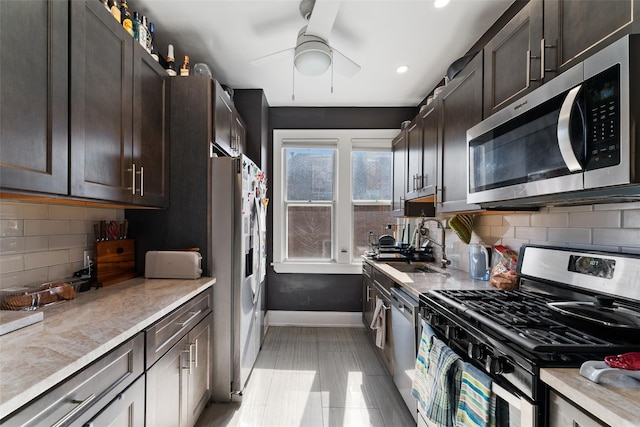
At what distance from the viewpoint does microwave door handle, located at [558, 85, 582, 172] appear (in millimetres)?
984

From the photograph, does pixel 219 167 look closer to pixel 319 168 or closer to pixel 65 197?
pixel 65 197

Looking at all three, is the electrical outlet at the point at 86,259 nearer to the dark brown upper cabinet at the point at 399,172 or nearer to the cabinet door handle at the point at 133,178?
the cabinet door handle at the point at 133,178

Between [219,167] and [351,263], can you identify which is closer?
[219,167]

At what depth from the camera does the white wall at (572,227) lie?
4.08 feet

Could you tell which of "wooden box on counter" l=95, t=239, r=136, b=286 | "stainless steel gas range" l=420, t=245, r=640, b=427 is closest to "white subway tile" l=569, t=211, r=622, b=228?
"stainless steel gas range" l=420, t=245, r=640, b=427

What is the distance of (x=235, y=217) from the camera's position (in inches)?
88.1

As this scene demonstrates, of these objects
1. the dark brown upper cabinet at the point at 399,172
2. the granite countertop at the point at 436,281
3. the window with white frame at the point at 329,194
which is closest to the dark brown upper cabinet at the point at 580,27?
the granite countertop at the point at 436,281

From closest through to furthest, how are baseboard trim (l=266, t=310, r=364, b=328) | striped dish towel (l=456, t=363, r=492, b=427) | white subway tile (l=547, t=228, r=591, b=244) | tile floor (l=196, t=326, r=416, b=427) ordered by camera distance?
striped dish towel (l=456, t=363, r=492, b=427)
white subway tile (l=547, t=228, r=591, b=244)
tile floor (l=196, t=326, r=416, b=427)
baseboard trim (l=266, t=310, r=364, b=328)

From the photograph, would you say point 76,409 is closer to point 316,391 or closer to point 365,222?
point 316,391

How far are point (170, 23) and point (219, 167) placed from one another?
1131 millimetres

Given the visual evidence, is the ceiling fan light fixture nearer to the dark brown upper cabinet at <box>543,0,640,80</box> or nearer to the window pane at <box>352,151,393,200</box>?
the dark brown upper cabinet at <box>543,0,640,80</box>

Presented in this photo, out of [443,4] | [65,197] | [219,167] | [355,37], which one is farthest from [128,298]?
[443,4]

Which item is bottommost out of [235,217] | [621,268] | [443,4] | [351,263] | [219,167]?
[351,263]

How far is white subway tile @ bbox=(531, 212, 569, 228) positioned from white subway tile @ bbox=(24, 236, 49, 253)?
269 centimetres
